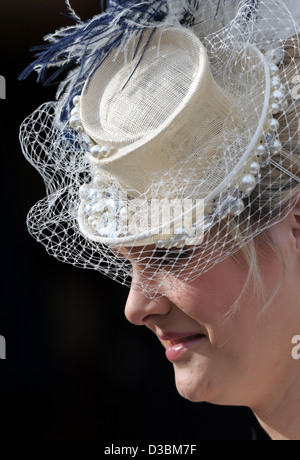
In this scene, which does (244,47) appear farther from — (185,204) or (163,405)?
(163,405)

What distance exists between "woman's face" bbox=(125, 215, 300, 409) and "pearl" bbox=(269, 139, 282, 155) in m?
0.14

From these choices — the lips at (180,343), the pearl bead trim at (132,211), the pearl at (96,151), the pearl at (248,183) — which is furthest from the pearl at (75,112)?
the lips at (180,343)

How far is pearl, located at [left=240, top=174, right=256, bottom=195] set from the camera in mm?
1092

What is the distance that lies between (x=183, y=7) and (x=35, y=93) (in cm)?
156

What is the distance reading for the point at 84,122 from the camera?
1.18 m

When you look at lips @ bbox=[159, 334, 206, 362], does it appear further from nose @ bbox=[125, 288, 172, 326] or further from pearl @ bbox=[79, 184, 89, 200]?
pearl @ bbox=[79, 184, 89, 200]

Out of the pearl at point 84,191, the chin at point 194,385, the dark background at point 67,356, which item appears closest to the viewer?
the chin at point 194,385

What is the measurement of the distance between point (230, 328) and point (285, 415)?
9.3 inches

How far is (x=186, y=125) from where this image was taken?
1.08m

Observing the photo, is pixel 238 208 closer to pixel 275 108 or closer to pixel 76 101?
pixel 275 108

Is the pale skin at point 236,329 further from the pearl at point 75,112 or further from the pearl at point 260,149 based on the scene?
the pearl at point 75,112

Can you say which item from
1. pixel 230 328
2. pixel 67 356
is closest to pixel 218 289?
pixel 230 328

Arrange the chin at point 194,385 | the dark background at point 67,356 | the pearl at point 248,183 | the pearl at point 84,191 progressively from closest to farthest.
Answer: the pearl at point 248,183
the chin at point 194,385
the pearl at point 84,191
the dark background at point 67,356

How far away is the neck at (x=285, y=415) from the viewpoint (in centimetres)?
123
